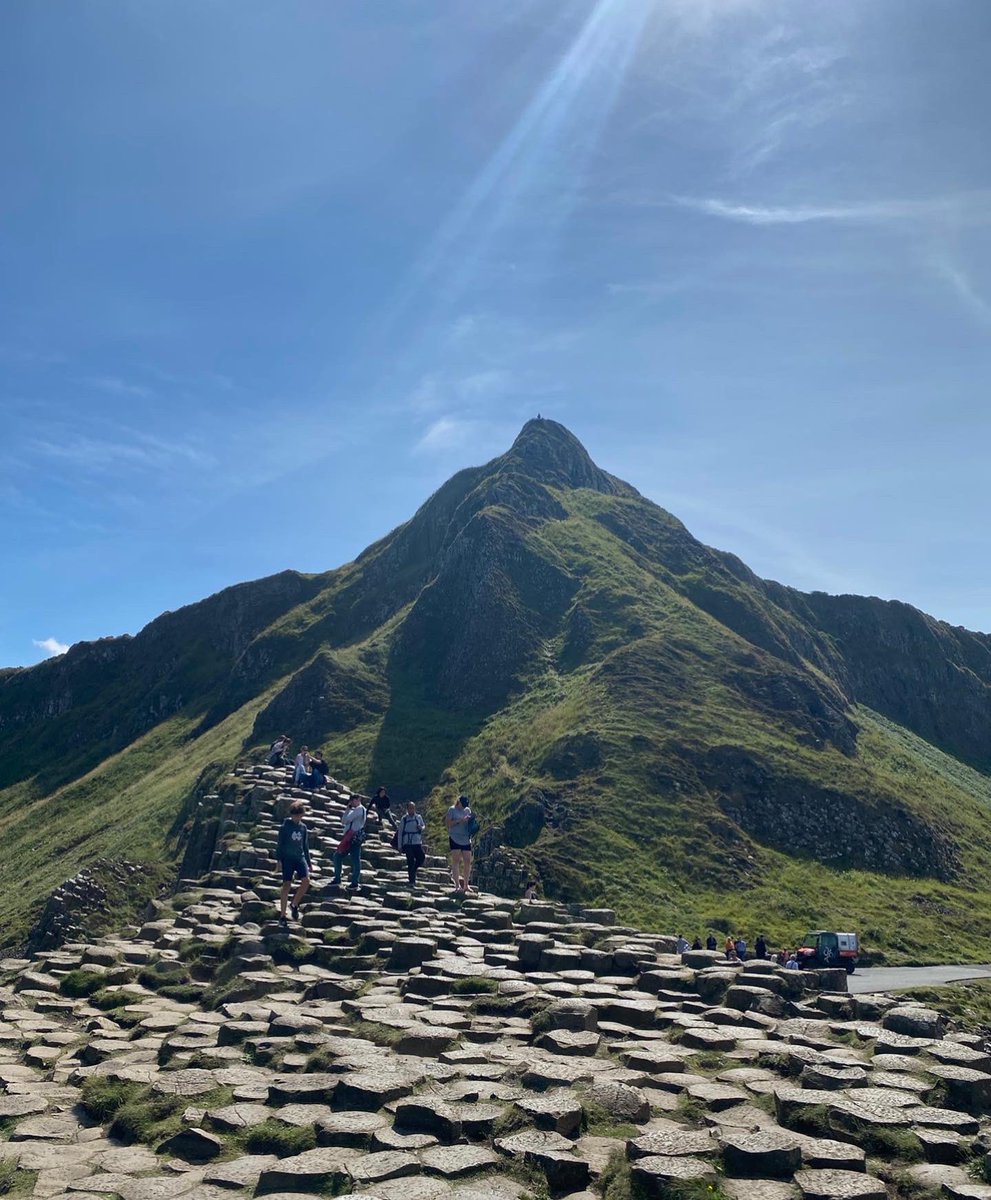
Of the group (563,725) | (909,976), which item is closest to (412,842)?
(909,976)

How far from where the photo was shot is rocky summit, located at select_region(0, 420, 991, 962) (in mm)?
44844

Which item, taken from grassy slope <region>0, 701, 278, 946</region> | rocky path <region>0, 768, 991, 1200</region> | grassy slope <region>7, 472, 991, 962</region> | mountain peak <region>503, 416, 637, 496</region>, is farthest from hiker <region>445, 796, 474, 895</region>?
mountain peak <region>503, 416, 637, 496</region>

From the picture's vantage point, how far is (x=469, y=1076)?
8984 mm

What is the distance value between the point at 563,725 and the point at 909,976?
28500 mm

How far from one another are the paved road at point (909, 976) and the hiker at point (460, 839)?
13567 mm

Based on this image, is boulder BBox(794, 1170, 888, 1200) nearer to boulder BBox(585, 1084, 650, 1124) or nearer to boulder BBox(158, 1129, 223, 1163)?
boulder BBox(585, 1084, 650, 1124)

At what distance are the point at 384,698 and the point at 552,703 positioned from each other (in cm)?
1534

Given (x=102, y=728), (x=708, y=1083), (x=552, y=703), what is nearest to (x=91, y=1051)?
(x=708, y=1083)

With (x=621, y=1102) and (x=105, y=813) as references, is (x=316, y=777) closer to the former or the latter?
(x=621, y=1102)

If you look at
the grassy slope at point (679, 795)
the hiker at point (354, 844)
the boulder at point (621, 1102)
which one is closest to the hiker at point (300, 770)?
the hiker at point (354, 844)

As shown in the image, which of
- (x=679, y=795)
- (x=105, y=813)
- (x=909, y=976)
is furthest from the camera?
(x=105, y=813)

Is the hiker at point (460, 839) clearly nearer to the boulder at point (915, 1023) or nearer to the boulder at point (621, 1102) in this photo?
the boulder at point (915, 1023)

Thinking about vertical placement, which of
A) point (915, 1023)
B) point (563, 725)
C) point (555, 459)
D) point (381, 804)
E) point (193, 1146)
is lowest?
point (193, 1146)

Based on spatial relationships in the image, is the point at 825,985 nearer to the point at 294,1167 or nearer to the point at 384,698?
the point at 294,1167
